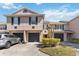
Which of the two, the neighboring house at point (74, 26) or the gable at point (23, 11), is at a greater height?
the gable at point (23, 11)

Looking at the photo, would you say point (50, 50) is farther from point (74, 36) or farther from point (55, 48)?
point (74, 36)

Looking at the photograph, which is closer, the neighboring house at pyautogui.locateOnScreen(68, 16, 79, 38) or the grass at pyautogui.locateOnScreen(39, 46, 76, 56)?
the grass at pyautogui.locateOnScreen(39, 46, 76, 56)

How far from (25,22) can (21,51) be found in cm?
490

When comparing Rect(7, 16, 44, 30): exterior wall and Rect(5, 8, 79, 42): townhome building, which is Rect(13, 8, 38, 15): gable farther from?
Rect(7, 16, 44, 30): exterior wall

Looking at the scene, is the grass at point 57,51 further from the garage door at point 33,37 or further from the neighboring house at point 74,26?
the neighboring house at point 74,26

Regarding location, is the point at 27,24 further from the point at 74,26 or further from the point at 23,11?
the point at 74,26

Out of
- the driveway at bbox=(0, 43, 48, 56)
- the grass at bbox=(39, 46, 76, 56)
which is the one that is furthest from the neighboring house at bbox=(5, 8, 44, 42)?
the grass at bbox=(39, 46, 76, 56)

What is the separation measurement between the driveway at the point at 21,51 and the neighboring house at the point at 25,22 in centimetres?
297

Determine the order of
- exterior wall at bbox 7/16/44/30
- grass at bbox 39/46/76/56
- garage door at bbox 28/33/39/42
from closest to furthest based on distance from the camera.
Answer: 1. grass at bbox 39/46/76/56
2. garage door at bbox 28/33/39/42
3. exterior wall at bbox 7/16/44/30

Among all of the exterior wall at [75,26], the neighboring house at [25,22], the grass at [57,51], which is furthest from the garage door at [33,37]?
the exterior wall at [75,26]

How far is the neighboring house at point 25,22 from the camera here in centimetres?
1828

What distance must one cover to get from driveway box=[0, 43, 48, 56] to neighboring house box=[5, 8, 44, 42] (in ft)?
9.75

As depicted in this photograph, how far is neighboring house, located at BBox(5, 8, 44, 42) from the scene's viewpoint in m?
18.3

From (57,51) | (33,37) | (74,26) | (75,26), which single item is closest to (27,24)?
(33,37)
